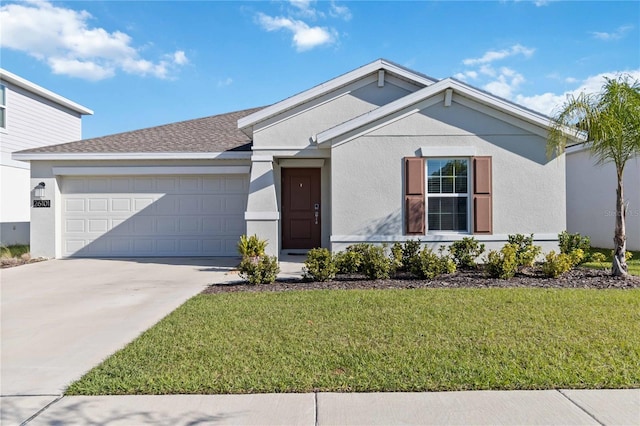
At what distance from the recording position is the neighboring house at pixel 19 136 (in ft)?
53.3

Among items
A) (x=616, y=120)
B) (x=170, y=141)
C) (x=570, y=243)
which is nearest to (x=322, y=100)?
(x=170, y=141)

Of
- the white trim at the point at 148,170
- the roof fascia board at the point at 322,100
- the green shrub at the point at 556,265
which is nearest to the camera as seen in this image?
the green shrub at the point at 556,265

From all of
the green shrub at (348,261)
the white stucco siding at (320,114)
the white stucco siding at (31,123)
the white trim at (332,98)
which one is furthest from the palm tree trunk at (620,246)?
the white stucco siding at (31,123)

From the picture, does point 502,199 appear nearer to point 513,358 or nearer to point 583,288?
point 583,288

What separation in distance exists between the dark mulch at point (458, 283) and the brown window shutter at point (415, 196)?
1546mm

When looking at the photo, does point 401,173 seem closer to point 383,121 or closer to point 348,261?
point 383,121

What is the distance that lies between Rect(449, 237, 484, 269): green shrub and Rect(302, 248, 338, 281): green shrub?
2865 millimetres

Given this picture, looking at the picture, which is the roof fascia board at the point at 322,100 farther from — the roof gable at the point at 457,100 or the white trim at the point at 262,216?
the white trim at the point at 262,216

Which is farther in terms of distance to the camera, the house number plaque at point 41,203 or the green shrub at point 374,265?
the house number plaque at point 41,203

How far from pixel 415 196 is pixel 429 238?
103 cm

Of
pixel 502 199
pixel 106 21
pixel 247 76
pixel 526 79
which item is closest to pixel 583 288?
pixel 502 199

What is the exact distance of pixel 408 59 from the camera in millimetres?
13984

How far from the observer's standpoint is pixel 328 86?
11.0m


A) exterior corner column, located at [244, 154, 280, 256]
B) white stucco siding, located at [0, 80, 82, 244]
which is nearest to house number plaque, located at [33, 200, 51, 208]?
white stucco siding, located at [0, 80, 82, 244]
